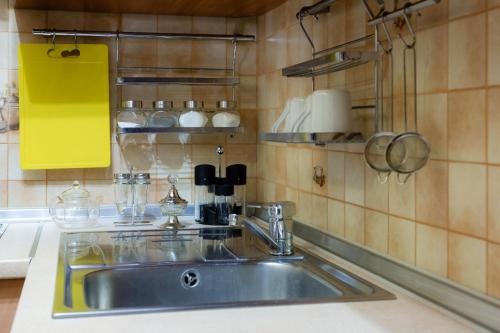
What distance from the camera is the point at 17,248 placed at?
183 centimetres

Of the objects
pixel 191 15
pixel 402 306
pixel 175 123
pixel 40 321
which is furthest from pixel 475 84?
pixel 191 15

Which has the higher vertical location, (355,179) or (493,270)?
(355,179)

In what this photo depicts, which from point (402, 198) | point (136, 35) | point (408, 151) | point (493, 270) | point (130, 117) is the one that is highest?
point (136, 35)

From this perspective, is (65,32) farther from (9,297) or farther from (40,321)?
(40,321)

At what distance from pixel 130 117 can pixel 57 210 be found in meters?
0.41

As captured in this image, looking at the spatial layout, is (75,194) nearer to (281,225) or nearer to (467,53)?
(281,225)

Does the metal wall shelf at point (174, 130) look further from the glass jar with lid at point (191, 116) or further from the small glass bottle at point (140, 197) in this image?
the small glass bottle at point (140, 197)

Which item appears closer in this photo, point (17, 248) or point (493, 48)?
point (493, 48)

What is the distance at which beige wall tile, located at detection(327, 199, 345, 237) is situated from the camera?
1725 mm

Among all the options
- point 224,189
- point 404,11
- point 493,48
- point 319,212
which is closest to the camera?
point 493,48

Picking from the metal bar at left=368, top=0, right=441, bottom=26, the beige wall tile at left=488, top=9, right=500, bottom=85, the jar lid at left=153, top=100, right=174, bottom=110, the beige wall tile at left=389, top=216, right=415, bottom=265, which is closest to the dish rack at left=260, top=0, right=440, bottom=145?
the metal bar at left=368, top=0, right=441, bottom=26

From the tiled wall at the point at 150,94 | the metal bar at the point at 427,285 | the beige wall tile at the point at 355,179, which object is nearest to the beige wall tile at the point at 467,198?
the metal bar at the point at 427,285

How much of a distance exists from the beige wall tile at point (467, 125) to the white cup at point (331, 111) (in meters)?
0.28

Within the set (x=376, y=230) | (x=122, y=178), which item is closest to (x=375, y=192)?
(x=376, y=230)
